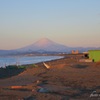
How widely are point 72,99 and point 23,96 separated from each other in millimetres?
2842

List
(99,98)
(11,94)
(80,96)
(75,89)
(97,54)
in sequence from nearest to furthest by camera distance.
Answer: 1. (99,98)
2. (80,96)
3. (11,94)
4. (75,89)
5. (97,54)

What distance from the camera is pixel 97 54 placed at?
5788 cm

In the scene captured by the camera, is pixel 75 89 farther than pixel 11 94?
Yes

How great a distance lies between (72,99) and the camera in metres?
17.6

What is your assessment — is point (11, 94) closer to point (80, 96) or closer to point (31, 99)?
point (31, 99)

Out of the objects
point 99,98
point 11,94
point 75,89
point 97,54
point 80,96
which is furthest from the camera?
point 97,54

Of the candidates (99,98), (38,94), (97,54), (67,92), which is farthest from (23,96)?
(97,54)

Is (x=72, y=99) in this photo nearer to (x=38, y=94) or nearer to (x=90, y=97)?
(x=90, y=97)

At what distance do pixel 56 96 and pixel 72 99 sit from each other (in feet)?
4.47

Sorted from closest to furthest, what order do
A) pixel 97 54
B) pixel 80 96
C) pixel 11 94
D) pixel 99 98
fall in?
pixel 99 98 < pixel 80 96 < pixel 11 94 < pixel 97 54

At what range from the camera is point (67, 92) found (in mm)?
20328

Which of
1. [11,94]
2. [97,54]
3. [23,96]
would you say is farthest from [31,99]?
[97,54]

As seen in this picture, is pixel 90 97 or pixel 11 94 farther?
pixel 11 94

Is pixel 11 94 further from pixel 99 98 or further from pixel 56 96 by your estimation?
pixel 99 98
